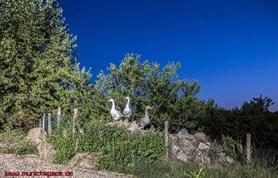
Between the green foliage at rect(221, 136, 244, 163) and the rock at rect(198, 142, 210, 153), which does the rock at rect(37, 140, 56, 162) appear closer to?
the rock at rect(198, 142, 210, 153)

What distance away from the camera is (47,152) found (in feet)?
44.2

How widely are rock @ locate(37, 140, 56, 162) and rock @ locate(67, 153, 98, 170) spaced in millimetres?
1103

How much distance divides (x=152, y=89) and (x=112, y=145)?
8.17 m

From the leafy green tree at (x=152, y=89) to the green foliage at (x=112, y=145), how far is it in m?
5.98

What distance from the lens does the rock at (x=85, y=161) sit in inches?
468

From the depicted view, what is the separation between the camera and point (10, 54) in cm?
2250

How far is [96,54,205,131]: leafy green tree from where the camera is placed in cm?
1978

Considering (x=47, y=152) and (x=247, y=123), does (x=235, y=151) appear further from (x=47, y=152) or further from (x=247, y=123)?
(x=47, y=152)

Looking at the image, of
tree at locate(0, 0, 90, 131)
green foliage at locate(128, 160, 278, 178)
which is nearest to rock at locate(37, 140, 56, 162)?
green foliage at locate(128, 160, 278, 178)

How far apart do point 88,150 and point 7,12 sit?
12961 millimetres

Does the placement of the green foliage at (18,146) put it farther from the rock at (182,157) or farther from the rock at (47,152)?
the rock at (182,157)

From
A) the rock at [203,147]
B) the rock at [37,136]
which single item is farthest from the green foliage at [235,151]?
the rock at [37,136]

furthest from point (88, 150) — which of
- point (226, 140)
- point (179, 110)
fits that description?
point (179, 110)

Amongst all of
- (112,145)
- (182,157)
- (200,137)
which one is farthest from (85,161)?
(200,137)
